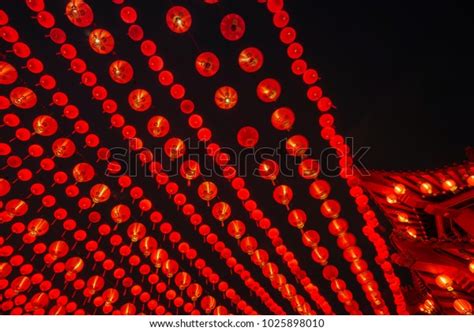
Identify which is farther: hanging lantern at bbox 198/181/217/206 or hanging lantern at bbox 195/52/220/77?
hanging lantern at bbox 198/181/217/206

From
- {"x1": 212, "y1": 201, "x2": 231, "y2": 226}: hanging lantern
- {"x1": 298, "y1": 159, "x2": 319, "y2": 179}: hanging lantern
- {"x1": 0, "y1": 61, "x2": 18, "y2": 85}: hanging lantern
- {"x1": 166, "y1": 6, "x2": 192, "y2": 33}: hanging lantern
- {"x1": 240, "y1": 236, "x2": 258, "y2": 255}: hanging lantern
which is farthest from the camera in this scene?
{"x1": 240, "y1": 236, "x2": 258, "y2": 255}: hanging lantern

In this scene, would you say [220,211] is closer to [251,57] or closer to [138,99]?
[138,99]

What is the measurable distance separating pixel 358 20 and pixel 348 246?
4350 mm

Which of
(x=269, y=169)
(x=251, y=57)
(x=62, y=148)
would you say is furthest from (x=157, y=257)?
(x=251, y=57)

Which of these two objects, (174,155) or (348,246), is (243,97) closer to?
(174,155)

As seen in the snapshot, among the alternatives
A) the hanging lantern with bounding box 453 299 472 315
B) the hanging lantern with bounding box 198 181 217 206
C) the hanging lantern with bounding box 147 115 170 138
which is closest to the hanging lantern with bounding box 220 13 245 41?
the hanging lantern with bounding box 147 115 170 138

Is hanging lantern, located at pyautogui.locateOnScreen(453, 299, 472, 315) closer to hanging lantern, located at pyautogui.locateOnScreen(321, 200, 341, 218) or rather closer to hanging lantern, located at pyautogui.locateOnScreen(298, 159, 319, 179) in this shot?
hanging lantern, located at pyautogui.locateOnScreen(321, 200, 341, 218)

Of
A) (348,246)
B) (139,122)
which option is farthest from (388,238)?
(139,122)

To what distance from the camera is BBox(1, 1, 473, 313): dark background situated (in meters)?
5.65

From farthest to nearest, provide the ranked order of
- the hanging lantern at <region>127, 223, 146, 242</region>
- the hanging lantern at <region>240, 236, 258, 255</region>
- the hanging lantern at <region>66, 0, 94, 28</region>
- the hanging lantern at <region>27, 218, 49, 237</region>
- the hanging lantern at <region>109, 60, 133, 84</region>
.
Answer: the hanging lantern at <region>240, 236, 258, 255</region> → the hanging lantern at <region>127, 223, 146, 242</region> → the hanging lantern at <region>27, 218, 49, 237</region> → the hanging lantern at <region>109, 60, 133, 84</region> → the hanging lantern at <region>66, 0, 94, 28</region>

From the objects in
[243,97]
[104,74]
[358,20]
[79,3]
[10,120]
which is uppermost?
[79,3]

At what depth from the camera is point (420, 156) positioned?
8016 mm

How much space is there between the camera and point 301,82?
20.9 ft

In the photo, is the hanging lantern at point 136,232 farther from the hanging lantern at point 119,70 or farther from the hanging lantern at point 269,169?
the hanging lantern at point 119,70
